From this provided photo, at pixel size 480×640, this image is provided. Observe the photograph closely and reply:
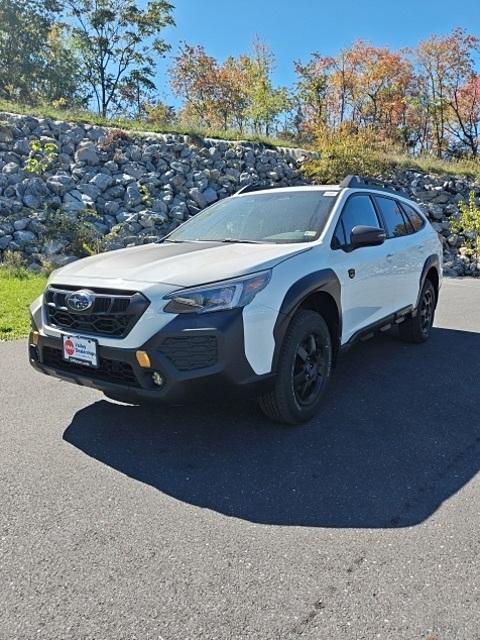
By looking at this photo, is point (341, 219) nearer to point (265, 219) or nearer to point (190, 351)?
point (265, 219)

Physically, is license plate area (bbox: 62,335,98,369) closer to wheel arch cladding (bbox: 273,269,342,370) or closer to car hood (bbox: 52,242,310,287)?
Result: car hood (bbox: 52,242,310,287)

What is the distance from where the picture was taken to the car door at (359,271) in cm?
407

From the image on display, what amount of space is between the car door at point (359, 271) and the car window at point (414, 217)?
1.05 meters

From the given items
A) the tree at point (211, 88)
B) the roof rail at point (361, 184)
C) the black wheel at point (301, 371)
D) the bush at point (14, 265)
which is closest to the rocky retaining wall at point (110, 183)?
the bush at point (14, 265)

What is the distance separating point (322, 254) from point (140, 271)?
1.37 m

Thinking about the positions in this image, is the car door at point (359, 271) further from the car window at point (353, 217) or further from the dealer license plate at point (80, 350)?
the dealer license plate at point (80, 350)

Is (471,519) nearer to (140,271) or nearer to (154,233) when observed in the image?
(140,271)

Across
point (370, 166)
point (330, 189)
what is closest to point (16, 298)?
point (330, 189)

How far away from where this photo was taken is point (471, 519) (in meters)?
2.64

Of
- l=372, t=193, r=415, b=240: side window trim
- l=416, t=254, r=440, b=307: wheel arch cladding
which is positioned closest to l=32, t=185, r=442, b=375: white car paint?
l=372, t=193, r=415, b=240: side window trim

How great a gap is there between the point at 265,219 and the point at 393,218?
1.74 metres

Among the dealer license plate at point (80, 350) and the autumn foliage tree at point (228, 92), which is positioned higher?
the autumn foliage tree at point (228, 92)

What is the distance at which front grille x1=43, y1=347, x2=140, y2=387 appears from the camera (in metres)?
3.13

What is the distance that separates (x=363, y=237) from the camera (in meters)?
4.04
